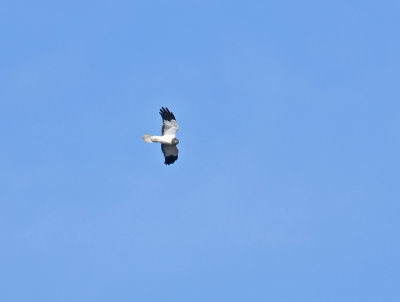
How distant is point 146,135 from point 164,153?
8.54 ft

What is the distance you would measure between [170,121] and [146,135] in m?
1.99

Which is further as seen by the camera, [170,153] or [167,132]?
[170,153]

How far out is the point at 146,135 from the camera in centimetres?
16938

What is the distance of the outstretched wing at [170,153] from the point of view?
170875 mm

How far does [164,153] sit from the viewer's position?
6742 inches

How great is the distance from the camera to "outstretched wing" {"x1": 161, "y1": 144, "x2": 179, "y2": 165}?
6727 inches

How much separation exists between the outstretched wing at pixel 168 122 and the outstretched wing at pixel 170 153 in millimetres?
1488

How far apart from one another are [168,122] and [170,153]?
2.91 metres

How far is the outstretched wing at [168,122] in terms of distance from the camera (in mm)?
169250

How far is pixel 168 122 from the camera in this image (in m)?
169

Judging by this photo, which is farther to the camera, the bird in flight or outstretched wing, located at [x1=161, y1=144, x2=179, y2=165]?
outstretched wing, located at [x1=161, y1=144, x2=179, y2=165]

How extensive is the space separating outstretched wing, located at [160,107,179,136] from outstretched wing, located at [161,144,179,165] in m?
1.49

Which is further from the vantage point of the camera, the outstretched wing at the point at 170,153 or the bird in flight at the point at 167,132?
the outstretched wing at the point at 170,153

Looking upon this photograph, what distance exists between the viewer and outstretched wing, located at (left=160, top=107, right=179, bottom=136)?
16925 centimetres
